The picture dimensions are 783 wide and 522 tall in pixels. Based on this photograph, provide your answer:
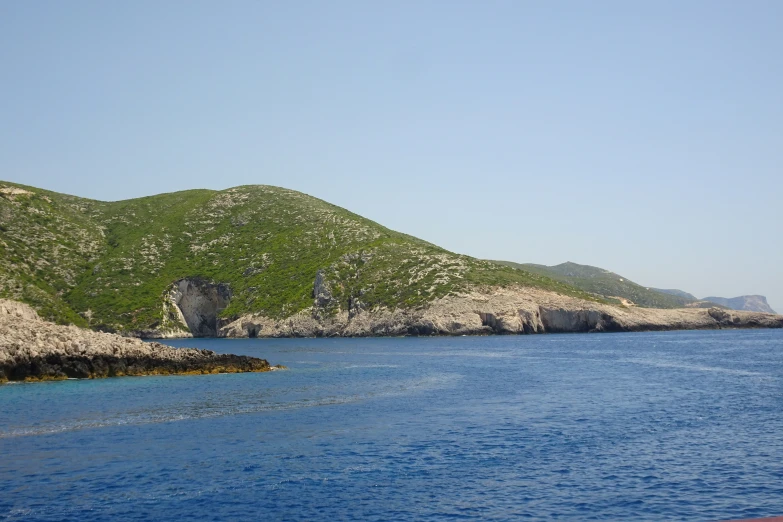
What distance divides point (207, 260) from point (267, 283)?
1935 centimetres

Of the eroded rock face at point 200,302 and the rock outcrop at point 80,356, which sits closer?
the rock outcrop at point 80,356

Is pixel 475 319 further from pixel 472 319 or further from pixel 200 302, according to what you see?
pixel 200 302

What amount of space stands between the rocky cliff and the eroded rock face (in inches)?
332

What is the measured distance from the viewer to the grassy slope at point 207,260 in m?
138

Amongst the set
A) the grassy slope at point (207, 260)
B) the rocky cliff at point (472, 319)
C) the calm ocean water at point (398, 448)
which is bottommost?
the calm ocean water at point (398, 448)

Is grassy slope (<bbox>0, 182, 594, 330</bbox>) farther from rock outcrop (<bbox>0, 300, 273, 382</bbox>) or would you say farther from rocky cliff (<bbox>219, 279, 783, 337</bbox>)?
rock outcrop (<bbox>0, 300, 273, 382</bbox>)

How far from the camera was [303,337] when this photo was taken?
141 metres

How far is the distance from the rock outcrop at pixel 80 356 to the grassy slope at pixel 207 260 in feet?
188

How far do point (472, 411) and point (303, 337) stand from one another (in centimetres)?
10264

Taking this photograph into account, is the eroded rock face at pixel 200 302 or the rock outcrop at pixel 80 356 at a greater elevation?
the eroded rock face at pixel 200 302

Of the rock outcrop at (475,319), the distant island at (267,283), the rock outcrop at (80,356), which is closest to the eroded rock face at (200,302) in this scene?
the distant island at (267,283)

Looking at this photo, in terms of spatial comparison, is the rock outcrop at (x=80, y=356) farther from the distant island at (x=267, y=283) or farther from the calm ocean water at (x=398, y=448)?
the distant island at (x=267, y=283)

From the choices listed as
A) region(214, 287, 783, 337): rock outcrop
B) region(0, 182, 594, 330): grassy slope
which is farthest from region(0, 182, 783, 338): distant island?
region(0, 182, 594, 330): grassy slope

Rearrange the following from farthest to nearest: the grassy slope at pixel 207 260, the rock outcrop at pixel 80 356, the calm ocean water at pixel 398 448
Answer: the grassy slope at pixel 207 260, the rock outcrop at pixel 80 356, the calm ocean water at pixel 398 448
